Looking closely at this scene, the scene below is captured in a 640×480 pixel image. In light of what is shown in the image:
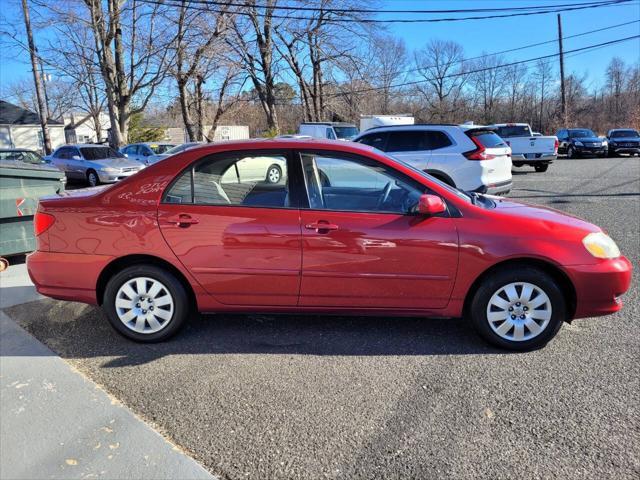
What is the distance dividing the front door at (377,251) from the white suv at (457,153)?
5.65m

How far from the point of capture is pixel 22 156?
53.0ft

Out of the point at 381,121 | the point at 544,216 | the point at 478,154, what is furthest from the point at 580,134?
the point at 544,216

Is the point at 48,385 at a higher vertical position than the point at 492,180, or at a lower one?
lower

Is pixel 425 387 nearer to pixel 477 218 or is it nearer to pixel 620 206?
pixel 477 218

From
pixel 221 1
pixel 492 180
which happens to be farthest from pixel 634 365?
pixel 221 1

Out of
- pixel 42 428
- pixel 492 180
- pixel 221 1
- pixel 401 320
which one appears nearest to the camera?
pixel 42 428

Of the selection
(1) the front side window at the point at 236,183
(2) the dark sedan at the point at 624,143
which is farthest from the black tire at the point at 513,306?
(2) the dark sedan at the point at 624,143

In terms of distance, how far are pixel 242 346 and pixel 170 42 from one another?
23.4 metres

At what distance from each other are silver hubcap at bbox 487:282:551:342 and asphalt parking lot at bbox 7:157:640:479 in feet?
0.58

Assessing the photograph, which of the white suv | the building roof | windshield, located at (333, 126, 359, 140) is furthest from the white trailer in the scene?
the building roof

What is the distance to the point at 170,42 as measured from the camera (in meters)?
23.5

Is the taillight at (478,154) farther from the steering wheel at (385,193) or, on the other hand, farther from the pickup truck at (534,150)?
the pickup truck at (534,150)

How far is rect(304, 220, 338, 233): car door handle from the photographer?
11.7 ft

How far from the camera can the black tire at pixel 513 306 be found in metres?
3.51
